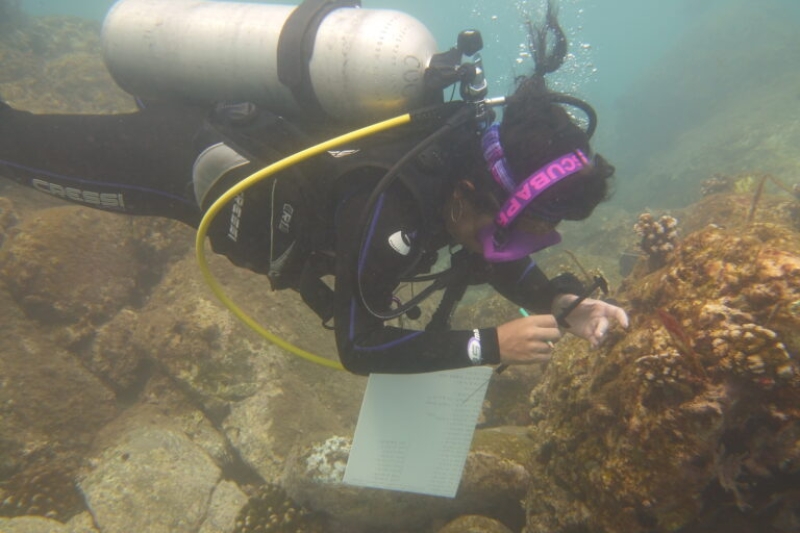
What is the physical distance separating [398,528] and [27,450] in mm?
4978

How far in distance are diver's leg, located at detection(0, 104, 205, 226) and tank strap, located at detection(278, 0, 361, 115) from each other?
0.76 meters

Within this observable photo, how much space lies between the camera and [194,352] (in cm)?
591

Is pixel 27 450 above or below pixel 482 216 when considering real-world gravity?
below

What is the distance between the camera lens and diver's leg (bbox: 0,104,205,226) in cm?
306

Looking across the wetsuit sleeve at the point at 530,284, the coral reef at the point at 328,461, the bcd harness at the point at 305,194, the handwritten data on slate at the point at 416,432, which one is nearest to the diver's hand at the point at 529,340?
the handwritten data on slate at the point at 416,432

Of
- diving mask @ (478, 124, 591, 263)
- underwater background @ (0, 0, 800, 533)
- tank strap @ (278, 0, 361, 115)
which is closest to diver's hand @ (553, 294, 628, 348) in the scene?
underwater background @ (0, 0, 800, 533)

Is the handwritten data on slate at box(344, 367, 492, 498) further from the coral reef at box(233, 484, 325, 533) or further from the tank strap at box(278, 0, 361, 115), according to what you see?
the coral reef at box(233, 484, 325, 533)

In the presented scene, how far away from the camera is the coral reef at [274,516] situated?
14.5 feet

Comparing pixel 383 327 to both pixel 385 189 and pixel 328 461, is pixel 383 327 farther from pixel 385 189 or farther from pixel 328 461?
pixel 328 461

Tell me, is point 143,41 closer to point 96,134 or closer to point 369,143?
point 96,134

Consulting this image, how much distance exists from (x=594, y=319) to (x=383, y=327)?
1.44 m

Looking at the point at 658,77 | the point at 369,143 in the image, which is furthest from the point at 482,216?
the point at 658,77

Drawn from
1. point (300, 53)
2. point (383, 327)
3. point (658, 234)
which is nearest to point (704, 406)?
point (383, 327)

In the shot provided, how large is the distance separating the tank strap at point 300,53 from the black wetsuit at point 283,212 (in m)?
0.64
